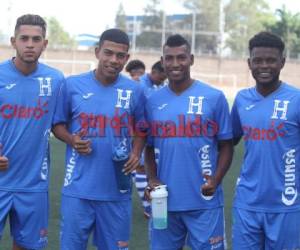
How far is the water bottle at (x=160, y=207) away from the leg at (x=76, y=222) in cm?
51

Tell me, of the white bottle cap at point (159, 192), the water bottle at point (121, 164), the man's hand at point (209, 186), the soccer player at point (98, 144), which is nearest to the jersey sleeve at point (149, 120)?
the soccer player at point (98, 144)

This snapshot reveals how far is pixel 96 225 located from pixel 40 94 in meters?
1.10

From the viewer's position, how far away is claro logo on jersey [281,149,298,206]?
4.64m

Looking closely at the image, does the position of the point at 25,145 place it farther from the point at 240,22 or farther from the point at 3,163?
the point at 240,22

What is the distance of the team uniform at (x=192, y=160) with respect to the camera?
4.83 m

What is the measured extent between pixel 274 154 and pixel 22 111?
190 centimetres

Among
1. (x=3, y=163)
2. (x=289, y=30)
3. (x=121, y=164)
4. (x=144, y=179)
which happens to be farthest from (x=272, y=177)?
(x=289, y=30)

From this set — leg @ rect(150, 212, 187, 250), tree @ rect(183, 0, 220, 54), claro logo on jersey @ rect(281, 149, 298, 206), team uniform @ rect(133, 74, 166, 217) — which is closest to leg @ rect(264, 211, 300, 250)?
claro logo on jersey @ rect(281, 149, 298, 206)

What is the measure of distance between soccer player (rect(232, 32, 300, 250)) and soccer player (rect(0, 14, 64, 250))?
1.53 m

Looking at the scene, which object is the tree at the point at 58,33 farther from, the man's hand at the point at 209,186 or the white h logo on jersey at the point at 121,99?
the man's hand at the point at 209,186

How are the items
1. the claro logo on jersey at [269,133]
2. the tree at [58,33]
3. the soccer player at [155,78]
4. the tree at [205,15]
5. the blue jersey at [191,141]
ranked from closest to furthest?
1. the claro logo on jersey at [269,133]
2. the blue jersey at [191,141]
3. the soccer player at [155,78]
4. the tree at [205,15]
5. the tree at [58,33]

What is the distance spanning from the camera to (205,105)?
191 inches

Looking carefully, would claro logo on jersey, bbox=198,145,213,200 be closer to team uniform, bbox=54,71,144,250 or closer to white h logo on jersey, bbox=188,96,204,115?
white h logo on jersey, bbox=188,96,204,115

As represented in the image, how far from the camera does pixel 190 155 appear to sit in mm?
4820
